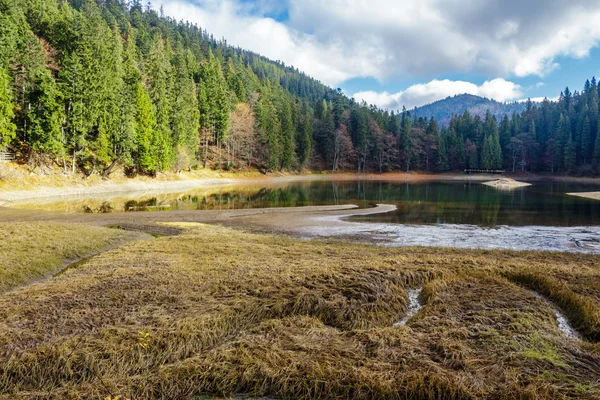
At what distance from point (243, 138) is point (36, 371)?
261ft

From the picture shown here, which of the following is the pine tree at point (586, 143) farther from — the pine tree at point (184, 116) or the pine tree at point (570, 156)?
the pine tree at point (184, 116)

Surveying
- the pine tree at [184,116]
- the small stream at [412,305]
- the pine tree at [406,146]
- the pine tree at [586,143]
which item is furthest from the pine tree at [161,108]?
the pine tree at [586,143]

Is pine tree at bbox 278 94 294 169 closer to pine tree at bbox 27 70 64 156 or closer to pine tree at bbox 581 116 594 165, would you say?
pine tree at bbox 27 70 64 156

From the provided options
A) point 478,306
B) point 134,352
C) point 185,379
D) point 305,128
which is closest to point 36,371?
point 134,352

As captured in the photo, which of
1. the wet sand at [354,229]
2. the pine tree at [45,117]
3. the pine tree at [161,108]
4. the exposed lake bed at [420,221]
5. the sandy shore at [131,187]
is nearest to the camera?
the wet sand at [354,229]

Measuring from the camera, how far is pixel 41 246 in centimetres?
1309

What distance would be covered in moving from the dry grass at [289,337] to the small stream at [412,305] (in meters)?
0.19

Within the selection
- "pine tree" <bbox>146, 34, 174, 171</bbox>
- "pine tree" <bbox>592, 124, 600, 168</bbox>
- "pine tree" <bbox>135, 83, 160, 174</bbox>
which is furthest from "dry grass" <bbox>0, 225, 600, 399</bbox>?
"pine tree" <bbox>592, 124, 600, 168</bbox>

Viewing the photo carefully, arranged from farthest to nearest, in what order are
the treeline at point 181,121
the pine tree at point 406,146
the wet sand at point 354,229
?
1. the pine tree at point 406,146
2. the treeline at point 181,121
3. the wet sand at point 354,229

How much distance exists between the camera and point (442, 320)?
6.38 m

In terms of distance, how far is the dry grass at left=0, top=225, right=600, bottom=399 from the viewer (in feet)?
14.3

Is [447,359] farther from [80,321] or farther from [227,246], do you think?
[227,246]

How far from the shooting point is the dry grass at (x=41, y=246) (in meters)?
10.4

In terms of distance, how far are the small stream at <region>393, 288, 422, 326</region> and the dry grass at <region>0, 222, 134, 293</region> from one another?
10188 millimetres
